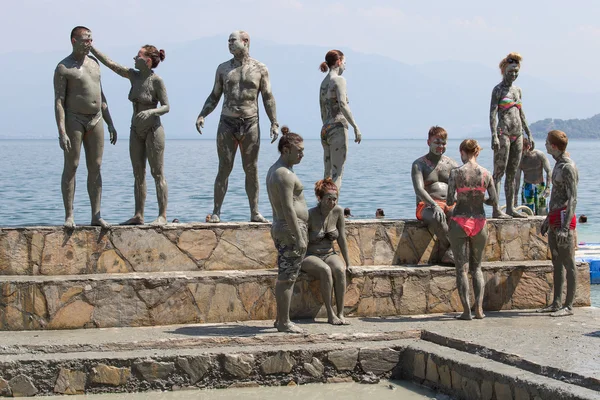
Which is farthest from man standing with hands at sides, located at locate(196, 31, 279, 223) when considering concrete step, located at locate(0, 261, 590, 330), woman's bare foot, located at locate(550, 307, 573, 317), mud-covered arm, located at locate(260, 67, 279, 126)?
woman's bare foot, located at locate(550, 307, 573, 317)

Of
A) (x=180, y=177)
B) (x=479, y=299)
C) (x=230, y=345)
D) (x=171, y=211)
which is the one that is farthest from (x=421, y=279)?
(x=180, y=177)

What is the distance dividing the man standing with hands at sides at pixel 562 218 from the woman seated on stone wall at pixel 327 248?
228 cm

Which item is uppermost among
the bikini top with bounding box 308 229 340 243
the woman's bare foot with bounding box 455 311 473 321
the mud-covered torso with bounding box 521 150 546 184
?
the mud-covered torso with bounding box 521 150 546 184

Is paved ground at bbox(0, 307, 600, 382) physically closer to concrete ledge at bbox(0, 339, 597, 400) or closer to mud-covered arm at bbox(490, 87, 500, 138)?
concrete ledge at bbox(0, 339, 597, 400)

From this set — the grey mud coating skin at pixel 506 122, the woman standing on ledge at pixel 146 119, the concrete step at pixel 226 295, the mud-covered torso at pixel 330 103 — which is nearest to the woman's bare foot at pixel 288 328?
the concrete step at pixel 226 295

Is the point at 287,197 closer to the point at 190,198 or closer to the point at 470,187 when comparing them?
the point at 470,187

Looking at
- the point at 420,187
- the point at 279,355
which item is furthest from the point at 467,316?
the point at 279,355

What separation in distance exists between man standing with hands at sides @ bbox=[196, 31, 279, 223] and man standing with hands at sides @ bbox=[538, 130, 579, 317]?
322cm

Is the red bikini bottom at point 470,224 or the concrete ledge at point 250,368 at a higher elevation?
the red bikini bottom at point 470,224

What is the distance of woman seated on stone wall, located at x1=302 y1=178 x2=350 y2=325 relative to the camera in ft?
36.0

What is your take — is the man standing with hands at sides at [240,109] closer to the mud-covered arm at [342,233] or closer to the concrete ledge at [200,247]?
the concrete ledge at [200,247]

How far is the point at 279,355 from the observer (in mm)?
10141

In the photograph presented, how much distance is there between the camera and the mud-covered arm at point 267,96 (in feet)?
40.5

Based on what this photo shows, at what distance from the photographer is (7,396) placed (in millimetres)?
9734
